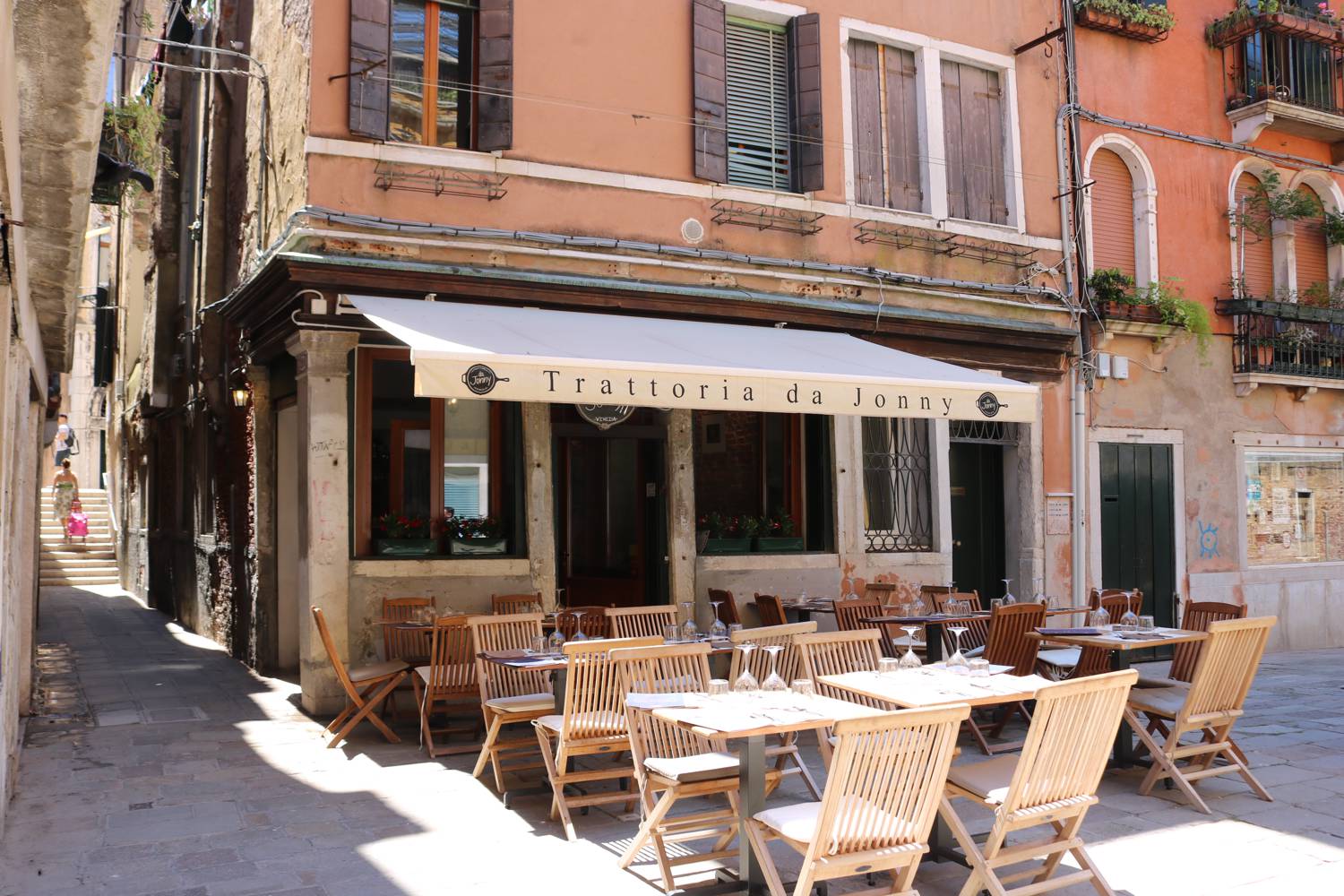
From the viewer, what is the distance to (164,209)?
604 inches

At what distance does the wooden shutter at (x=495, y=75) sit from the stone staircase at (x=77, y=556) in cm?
1649

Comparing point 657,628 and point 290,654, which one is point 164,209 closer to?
point 290,654

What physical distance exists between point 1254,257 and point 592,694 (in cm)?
1137

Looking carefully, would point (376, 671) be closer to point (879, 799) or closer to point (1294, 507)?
point (879, 799)

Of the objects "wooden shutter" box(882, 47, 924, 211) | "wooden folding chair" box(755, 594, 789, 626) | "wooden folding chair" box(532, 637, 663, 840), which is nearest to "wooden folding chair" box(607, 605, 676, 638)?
"wooden folding chair" box(755, 594, 789, 626)

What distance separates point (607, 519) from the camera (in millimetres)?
12953

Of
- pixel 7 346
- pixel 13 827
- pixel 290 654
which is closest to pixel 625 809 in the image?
pixel 13 827

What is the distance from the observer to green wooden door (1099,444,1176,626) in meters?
12.4

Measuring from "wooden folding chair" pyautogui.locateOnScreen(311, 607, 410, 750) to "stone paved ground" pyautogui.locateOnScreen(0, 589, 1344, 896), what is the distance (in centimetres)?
15

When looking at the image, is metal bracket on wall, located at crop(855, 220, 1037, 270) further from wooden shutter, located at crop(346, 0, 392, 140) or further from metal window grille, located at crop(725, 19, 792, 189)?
wooden shutter, located at crop(346, 0, 392, 140)

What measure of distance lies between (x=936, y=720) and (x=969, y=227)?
822 cm

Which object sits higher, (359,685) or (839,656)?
(839,656)

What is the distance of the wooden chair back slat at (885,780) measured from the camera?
4.02m

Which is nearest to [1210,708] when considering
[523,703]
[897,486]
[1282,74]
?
[523,703]
